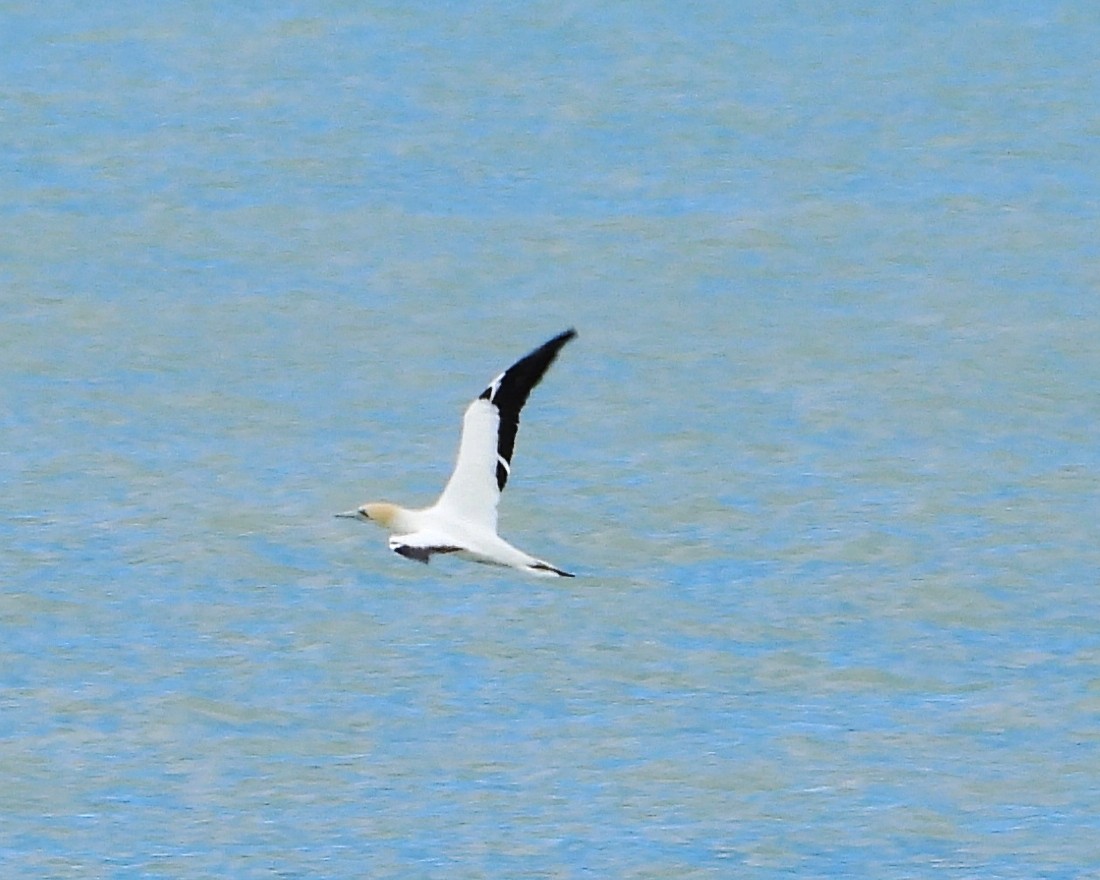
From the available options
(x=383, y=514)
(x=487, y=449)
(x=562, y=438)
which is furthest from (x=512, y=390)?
(x=562, y=438)

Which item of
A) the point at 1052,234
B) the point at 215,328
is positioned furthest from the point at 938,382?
the point at 215,328

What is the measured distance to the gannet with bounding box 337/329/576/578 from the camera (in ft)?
44.4

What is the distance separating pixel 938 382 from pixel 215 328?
7.07 m

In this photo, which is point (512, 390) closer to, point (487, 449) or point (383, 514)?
point (487, 449)

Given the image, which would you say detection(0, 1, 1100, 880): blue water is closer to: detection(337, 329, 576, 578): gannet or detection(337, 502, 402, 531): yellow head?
detection(337, 502, 402, 531): yellow head

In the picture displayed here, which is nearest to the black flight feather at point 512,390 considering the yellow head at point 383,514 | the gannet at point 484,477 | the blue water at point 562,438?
the gannet at point 484,477

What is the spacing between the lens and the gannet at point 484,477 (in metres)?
13.5

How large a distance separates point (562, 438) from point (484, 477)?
33.2ft

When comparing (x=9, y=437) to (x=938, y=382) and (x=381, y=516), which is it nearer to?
(x=938, y=382)

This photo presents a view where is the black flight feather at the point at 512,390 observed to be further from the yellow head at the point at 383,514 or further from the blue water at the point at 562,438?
the blue water at the point at 562,438

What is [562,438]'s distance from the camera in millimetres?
24375

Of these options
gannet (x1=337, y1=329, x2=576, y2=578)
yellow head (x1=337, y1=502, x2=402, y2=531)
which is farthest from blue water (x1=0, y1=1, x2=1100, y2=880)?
gannet (x1=337, y1=329, x2=576, y2=578)

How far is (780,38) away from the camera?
36.2 m

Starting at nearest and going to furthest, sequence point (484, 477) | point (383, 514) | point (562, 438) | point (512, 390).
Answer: point (512, 390)
point (484, 477)
point (383, 514)
point (562, 438)
